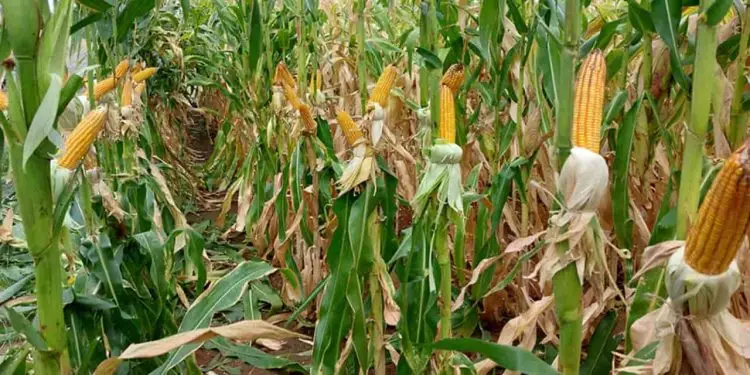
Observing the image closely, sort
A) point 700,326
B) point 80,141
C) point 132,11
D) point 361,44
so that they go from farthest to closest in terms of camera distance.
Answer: point 361,44, point 132,11, point 80,141, point 700,326

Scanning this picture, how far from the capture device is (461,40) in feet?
8.98

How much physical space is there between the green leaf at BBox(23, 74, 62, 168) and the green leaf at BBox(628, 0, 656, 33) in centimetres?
156

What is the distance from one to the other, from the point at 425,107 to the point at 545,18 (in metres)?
0.58

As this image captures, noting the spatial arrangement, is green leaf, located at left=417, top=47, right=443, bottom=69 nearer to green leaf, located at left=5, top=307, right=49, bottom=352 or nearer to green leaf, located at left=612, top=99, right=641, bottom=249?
green leaf, located at left=612, top=99, right=641, bottom=249

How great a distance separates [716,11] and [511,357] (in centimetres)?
83

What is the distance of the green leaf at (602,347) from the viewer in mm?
2250

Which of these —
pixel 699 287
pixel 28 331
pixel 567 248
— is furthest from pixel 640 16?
pixel 28 331

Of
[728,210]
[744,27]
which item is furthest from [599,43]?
[728,210]

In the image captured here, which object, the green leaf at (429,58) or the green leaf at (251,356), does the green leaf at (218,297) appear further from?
the green leaf at (429,58)

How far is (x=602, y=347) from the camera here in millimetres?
2262

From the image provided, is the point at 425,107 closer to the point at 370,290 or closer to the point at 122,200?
the point at 370,290

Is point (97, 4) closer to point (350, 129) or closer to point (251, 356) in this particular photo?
point (350, 129)

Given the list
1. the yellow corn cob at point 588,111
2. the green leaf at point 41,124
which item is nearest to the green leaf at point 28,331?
the green leaf at point 41,124

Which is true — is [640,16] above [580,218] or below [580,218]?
above
